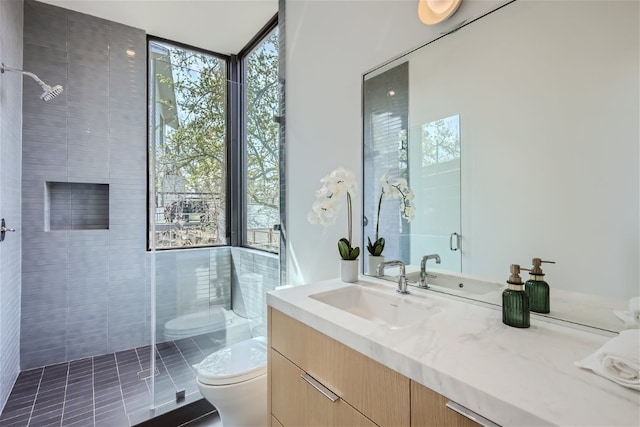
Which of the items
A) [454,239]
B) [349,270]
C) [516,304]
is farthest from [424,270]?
[516,304]

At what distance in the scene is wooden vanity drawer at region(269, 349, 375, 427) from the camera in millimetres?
889

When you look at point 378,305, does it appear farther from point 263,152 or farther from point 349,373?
point 263,152

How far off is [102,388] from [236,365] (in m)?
1.22

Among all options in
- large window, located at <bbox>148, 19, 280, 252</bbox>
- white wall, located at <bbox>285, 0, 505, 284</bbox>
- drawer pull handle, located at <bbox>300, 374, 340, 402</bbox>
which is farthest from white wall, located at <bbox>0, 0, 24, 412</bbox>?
drawer pull handle, located at <bbox>300, 374, 340, 402</bbox>

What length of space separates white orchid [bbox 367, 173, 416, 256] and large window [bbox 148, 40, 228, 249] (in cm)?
139

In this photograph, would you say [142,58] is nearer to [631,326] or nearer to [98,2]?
[98,2]

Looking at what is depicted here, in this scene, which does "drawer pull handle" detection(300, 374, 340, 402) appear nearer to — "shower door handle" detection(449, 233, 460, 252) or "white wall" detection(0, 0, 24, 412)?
"shower door handle" detection(449, 233, 460, 252)

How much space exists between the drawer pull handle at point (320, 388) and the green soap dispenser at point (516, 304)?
55 centimetres

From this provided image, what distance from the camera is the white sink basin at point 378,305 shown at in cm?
116

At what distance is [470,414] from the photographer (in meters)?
0.60

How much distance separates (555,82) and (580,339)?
754mm

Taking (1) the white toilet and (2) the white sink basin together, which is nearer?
(2) the white sink basin

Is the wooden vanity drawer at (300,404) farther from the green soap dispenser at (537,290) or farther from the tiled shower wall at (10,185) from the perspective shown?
the tiled shower wall at (10,185)

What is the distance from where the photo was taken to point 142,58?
2754 mm
